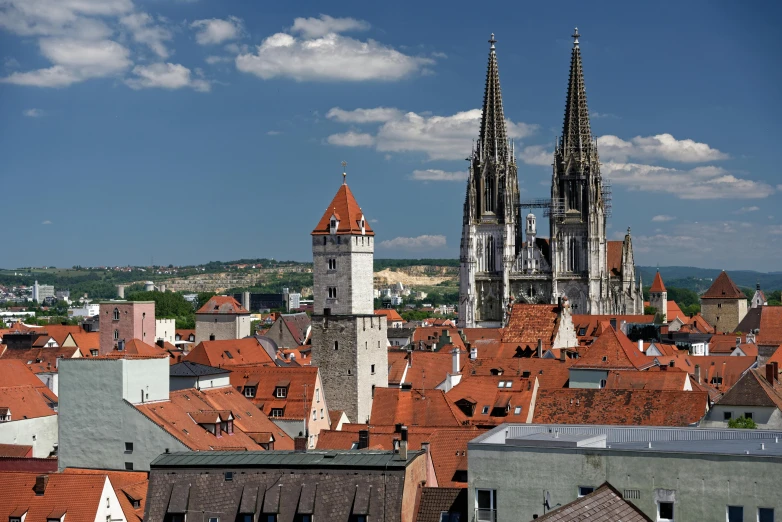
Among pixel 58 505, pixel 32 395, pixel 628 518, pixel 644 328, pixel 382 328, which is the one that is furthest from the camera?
pixel 644 328

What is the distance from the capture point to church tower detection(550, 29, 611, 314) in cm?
14838

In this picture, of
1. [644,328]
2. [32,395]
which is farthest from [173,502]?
[644,328]

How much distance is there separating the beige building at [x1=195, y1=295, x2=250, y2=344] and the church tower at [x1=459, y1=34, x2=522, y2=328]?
37394mm

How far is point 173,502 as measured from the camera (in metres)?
34.8

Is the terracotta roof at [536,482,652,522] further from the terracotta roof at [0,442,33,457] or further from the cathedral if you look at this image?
the cathedral

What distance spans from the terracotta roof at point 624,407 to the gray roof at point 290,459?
19212 mm

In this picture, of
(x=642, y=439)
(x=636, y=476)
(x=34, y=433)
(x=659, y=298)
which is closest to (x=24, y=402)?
(x=34, y=433)

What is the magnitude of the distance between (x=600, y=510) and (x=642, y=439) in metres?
9.11

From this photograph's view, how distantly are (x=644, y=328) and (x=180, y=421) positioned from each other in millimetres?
79155

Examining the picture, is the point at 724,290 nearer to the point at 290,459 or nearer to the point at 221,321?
the point at 221,321

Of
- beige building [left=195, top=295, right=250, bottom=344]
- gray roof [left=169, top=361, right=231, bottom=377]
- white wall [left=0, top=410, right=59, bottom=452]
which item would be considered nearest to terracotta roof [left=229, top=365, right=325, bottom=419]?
gray roof [left=169, top=361, right=231, bottom=377]

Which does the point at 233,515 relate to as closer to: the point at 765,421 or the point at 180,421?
the point at 180,421

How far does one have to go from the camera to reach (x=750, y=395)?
53.6m

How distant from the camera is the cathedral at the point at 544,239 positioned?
148875 mm
